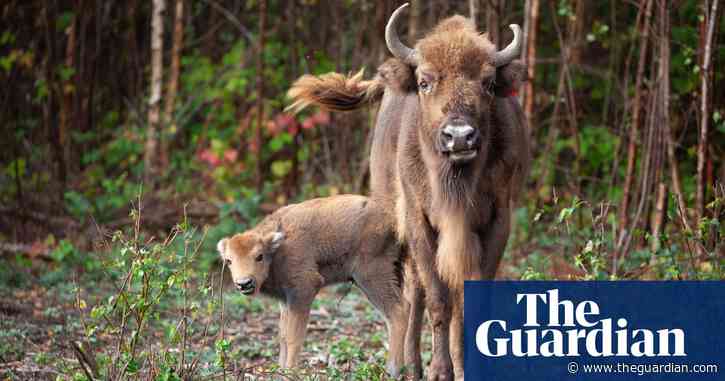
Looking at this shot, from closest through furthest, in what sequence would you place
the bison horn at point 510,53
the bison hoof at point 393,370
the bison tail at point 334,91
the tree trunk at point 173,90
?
the bison horn at point 510,53, the bison hoof at point 393,370, the bison tail at point 334,91, the tree trunk at point 173,90

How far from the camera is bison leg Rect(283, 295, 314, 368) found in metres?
8.08

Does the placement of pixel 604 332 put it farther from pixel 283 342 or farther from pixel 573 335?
pixel 283 342

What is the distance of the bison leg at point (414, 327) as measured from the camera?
7.77m

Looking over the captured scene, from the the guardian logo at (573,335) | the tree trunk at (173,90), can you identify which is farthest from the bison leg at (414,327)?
the tree trunk at (173,90)

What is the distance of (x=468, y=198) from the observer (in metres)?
6.81

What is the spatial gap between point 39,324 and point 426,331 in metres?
3.52

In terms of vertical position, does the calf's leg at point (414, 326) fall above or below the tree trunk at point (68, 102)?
below

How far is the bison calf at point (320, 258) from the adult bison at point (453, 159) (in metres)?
1.27

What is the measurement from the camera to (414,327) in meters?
7.90

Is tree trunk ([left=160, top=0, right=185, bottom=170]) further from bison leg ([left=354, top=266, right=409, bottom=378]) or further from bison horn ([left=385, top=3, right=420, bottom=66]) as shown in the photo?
bison horn ([left=385, top=3, right=420, bottom=66])

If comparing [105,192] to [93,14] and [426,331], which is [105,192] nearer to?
[93,14]

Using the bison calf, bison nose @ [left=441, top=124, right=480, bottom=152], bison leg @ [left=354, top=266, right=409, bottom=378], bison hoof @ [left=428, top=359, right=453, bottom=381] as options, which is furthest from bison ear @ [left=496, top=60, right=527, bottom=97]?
bison leg @ [left=354, top=266, right=409, bottom=378]

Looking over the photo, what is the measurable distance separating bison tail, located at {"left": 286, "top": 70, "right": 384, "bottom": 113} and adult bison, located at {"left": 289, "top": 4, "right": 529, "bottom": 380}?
1.87 meters

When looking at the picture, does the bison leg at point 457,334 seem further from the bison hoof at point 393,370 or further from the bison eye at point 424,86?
the bison eye at point 424,86
